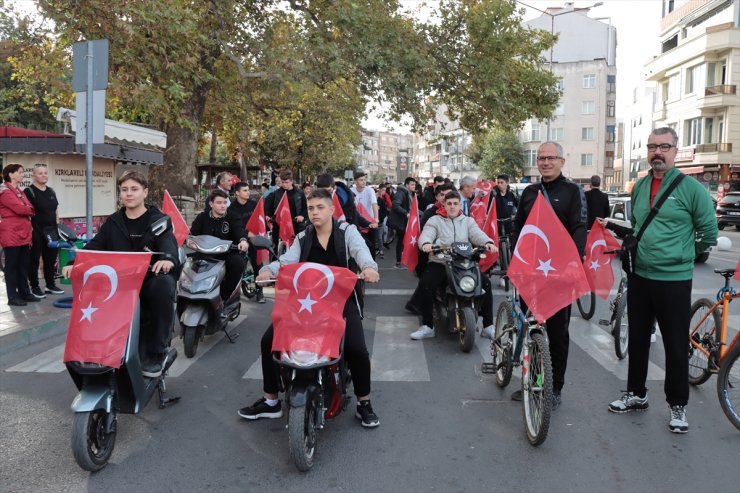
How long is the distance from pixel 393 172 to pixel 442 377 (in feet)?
583

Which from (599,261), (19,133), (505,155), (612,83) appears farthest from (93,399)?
(612,83)

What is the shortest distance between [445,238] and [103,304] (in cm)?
398

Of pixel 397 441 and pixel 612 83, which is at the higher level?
pixel 612 83

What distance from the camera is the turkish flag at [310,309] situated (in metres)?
3.79

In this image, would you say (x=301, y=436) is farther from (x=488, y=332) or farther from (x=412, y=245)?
(x=412, y=245)

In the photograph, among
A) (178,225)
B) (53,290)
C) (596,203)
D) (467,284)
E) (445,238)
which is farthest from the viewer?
(53,290)

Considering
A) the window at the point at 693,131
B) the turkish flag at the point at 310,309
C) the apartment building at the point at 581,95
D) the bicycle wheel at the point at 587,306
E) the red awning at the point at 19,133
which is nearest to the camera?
the turkish flag at the point at 310,309

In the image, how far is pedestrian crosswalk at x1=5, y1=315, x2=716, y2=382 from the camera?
5703 mm

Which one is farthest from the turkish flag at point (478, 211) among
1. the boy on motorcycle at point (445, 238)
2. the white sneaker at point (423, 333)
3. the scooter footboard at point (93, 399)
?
the scooter footboard at point (93, 399)

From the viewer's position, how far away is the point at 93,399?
3.62 m

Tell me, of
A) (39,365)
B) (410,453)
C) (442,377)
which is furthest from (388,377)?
(39,365)

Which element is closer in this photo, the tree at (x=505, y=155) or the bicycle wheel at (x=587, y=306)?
the bicycle wheel at (x=587, y=306)

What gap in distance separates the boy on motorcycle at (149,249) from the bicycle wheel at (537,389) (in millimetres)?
2476

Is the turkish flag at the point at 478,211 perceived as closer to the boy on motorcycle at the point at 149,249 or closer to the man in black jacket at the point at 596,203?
the man in black jacket at the point at 596,203
